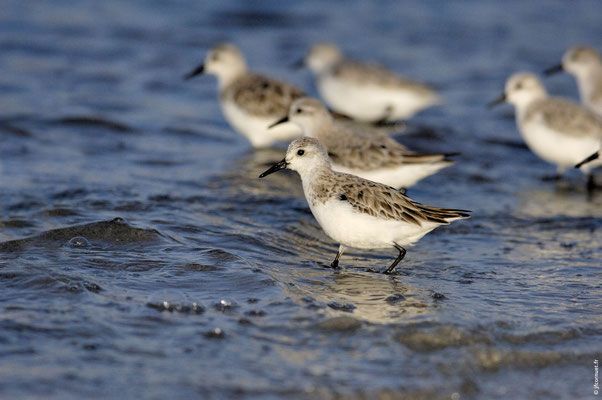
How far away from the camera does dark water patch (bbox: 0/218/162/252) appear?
20.6 ft

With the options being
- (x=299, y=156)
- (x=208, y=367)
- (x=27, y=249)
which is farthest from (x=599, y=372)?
(x=27, y=249)

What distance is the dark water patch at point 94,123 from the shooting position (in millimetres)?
10812

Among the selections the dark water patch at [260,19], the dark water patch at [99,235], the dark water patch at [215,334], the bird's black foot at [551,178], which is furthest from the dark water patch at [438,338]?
the dark water patch at [260,19]

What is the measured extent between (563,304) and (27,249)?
389 centimetres

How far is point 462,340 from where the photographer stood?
15.8ft

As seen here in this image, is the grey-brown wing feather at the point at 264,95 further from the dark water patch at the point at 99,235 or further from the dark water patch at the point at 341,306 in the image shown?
the dark water patch at the point at 341,306

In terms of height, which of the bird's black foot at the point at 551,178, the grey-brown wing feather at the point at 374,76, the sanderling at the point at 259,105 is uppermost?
the grey-brown wing feather at the point at 374,76

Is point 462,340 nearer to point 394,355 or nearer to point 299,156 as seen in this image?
point 394,355

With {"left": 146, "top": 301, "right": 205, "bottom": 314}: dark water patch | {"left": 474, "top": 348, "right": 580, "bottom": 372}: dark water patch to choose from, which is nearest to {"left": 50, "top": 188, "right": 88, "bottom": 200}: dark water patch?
{"left": 146, "top": 301, "right": 205, "bottom": 314}: dark water patch

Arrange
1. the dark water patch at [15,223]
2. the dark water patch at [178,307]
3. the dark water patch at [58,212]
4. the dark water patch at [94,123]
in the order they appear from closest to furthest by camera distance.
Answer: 1. the dark water patch at [178,307]
2. the dark water patch at [15,223]
3. the dark water patch at [58,212]
4. the dark water patch at [94,123]

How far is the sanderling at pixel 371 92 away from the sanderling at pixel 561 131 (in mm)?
2248

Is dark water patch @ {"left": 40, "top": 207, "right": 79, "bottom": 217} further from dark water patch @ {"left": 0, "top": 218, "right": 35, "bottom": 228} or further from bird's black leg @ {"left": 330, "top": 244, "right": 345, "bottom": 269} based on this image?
bird's black leg @ {"left": 330, "top": 244, "right": 345, "bottom": 269}

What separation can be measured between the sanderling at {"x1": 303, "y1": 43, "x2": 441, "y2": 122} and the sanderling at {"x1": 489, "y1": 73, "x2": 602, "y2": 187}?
2.25 metres

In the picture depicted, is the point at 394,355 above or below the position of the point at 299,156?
below
